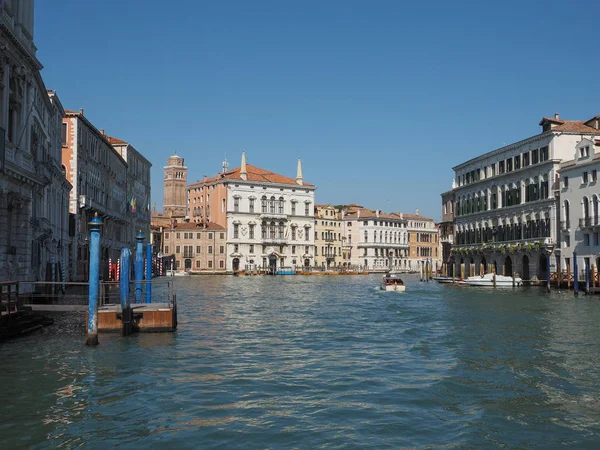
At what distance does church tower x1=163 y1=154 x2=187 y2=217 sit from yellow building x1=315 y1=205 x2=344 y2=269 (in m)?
36.4

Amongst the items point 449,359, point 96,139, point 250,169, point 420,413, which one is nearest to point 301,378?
point 420,413

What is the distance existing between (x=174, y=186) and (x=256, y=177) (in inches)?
1664

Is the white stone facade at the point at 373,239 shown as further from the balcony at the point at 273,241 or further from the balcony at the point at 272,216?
the balcony at the point at 272,216

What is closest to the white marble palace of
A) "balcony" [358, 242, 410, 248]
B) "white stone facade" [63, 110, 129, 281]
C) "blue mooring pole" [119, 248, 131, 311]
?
"balcony" [358, 242, 410, 248]

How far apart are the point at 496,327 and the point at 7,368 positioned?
13544mm

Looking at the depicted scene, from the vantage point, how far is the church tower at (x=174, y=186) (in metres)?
129

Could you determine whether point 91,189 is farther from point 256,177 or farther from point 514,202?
point 256,177

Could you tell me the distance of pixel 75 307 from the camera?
18.2m

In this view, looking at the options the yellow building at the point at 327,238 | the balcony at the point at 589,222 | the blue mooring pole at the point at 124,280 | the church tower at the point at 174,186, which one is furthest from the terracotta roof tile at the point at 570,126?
the church tower at the point at 174,186

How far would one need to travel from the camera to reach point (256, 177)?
9200 cm

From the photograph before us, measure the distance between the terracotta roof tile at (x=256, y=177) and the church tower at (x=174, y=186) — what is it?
33.5 metres

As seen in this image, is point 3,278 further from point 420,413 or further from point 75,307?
point 420,413

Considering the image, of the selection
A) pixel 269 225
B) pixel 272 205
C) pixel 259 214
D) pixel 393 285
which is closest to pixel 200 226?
pixel 259 214

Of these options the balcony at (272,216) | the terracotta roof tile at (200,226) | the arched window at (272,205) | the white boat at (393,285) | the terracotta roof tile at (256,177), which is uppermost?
the terracotta roof tile at (256,177)
